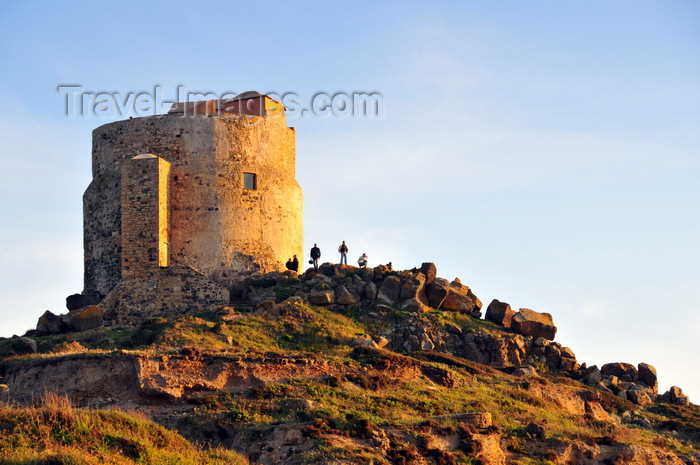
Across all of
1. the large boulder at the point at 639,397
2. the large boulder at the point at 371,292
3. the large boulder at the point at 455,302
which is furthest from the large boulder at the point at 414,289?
the large boulder at the point at 639,397

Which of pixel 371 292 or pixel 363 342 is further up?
pixel 371 292

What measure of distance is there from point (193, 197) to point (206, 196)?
1.64 ft

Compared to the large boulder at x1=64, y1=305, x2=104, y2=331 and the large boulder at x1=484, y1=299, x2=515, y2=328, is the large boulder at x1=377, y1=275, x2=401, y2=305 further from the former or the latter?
the large boulder at x1=64, y1=305, x2=104, y2=331

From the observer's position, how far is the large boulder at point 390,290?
128 ft

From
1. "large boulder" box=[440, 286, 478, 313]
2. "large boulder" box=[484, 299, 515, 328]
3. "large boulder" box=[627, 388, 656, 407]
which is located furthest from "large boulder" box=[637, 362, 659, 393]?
"large boulder" box=[440, 286, 478, 313]

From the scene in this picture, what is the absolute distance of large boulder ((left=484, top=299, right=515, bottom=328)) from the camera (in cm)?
3991

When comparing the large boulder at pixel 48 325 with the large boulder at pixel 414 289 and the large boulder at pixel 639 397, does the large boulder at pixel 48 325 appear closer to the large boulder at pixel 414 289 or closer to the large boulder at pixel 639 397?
the large boulder at pixel 414 289

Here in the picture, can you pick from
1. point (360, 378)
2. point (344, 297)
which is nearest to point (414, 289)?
point (344, 297)

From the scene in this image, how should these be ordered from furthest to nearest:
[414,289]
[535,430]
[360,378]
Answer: [414,289], [360,378], [535,430]

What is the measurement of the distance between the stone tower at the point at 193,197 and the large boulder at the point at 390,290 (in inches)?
176

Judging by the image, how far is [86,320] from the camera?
3672 cm

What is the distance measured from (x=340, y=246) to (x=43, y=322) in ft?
40.9

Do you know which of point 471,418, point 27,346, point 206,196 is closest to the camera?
point 471,418

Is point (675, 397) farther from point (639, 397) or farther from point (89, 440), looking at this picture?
point (89, 440)
